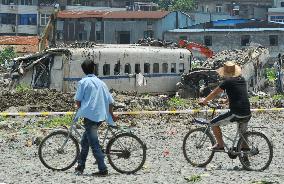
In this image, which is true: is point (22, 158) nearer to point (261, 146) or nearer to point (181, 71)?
point (261, 146)

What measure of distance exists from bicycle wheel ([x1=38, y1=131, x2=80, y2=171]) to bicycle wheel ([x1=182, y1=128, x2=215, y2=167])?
6.88ft

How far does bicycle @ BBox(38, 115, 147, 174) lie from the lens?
1144cm

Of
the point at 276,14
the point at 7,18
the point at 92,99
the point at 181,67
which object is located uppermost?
the point at 276,14

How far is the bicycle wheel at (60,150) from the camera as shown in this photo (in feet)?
38.0

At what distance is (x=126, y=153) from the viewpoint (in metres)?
11.4

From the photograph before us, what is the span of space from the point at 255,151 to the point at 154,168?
1.83 m

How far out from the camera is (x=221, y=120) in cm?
1175

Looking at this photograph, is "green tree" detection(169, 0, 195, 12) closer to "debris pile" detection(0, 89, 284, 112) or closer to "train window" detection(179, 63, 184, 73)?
"train window" detection(179, 63, 184, 73)

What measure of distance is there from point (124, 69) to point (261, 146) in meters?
22.2

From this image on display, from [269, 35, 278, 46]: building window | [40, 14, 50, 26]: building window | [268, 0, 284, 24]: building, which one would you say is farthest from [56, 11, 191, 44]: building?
[268, 0, 284, 24]: building

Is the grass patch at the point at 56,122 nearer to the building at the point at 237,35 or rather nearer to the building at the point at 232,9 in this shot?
the building at the point at 237,35

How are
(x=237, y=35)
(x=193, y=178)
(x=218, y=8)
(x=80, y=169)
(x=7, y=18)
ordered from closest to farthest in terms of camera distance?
(x=193, y=178), (x=80, y=169), (x=237, y=35), (x=7, y=18), (x=218, y=8)

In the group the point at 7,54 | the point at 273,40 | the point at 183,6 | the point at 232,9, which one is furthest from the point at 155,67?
the point at 232,9

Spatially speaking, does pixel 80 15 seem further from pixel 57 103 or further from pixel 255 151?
pixel 255 151
